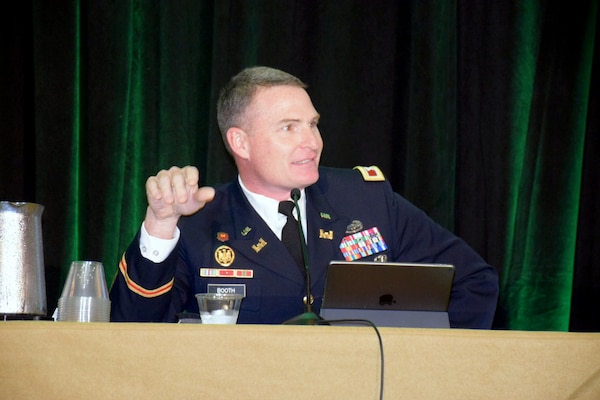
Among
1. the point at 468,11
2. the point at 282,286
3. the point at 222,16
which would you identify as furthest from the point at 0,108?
the point at 468,11

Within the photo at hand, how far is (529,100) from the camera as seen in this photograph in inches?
116

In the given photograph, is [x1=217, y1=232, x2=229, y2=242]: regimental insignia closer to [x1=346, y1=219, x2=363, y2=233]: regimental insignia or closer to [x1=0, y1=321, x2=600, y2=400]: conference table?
[x1=346, y1=219, x2=363, y2=233]: regimental insignia

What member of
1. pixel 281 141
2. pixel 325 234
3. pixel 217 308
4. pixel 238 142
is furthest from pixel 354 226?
pixel 217 308

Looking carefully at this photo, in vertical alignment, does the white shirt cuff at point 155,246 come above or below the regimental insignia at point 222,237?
above

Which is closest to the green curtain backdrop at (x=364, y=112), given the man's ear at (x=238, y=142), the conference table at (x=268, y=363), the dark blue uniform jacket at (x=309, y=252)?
the man's ear at (x=238, y=142)

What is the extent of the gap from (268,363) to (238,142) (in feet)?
4.61

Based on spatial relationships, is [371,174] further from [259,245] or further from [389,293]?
[389,293]

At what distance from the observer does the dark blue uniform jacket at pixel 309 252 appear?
2287 millimetres

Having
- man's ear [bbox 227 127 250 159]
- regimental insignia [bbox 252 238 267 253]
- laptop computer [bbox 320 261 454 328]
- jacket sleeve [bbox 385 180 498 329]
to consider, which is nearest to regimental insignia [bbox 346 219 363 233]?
jacket sleeve [bbox 385 180 498 329]

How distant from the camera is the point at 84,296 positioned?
1.61 m

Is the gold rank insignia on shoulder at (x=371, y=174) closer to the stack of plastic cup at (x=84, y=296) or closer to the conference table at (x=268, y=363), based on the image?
the stack of plastic cup at (x=84, y=296)

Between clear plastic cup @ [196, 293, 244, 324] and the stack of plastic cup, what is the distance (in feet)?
0.60

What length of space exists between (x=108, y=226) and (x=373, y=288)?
144 centimetres

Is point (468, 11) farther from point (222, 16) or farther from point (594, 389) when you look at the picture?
point (594, 389)
